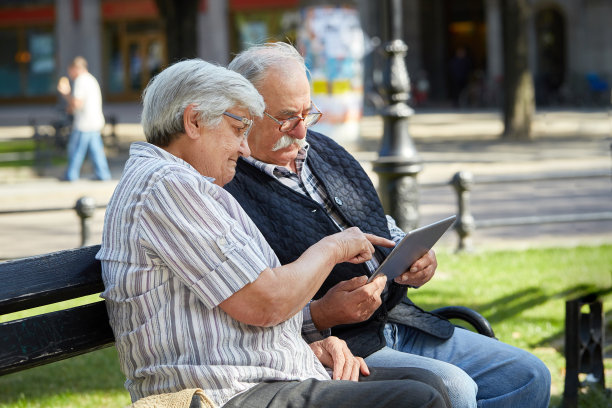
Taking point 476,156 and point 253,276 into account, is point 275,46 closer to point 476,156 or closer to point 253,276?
point 253,276

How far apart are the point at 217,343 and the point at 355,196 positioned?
1.16 m

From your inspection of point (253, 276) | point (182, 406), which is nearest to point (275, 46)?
point (253, 276)

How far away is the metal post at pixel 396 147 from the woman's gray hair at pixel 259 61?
4.53m

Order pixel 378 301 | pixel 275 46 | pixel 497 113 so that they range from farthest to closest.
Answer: pixel 497 113 < pixel 275 46 < pixel 378 301

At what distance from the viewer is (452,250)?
8.64 metres

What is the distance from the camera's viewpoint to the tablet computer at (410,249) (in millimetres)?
3070

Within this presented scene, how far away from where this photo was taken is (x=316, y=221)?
3309mm

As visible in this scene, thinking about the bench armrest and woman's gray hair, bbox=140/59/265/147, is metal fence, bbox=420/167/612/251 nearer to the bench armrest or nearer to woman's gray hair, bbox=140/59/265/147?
the bench armrest

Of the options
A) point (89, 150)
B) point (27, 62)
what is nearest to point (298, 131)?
point (89, 150)

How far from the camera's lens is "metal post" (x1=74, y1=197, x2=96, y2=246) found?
7656 millimetres

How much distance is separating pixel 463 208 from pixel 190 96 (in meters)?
6.01

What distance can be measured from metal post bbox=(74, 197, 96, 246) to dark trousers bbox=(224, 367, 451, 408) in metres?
5.28

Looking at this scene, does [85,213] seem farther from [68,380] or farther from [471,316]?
[471,316]

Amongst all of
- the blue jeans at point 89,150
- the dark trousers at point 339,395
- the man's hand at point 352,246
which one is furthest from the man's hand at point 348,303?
the blue jeans at point 89,150
